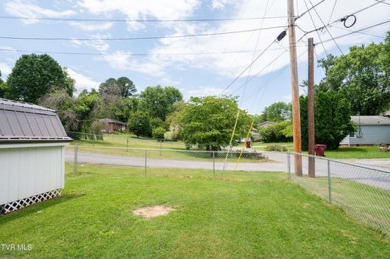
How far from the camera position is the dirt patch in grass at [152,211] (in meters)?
5.42

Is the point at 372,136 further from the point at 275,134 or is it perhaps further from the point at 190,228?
the point at 190,228

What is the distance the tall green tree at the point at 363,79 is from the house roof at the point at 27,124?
119 feet

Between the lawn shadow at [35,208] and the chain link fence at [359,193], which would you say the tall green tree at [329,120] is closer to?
the chain link fence at [359,193]

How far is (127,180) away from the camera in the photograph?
928cm

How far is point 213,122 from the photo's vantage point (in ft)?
68.5

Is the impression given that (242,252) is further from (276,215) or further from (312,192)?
(312,192)

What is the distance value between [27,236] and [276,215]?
470cm

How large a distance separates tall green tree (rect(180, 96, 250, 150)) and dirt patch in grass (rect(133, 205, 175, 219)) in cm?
1448

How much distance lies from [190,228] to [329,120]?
78.8ft

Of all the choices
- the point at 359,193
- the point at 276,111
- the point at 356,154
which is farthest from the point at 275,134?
the point at 276,111

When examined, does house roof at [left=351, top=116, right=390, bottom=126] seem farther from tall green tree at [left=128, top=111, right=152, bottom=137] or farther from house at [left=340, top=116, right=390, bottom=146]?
tall green tree at [left=128, top=111, right=152, bottom=137]

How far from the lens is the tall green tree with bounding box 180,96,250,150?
2067cm

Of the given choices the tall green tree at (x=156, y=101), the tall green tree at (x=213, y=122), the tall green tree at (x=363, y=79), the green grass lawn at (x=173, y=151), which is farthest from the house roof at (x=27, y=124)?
the tall green tree at (x=156, y=101)

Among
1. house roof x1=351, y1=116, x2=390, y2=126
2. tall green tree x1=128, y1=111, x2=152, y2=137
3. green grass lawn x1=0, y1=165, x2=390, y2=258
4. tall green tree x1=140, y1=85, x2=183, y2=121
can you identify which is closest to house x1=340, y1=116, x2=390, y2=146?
house roof x1=351, y1=116, x2=390, y2=126
